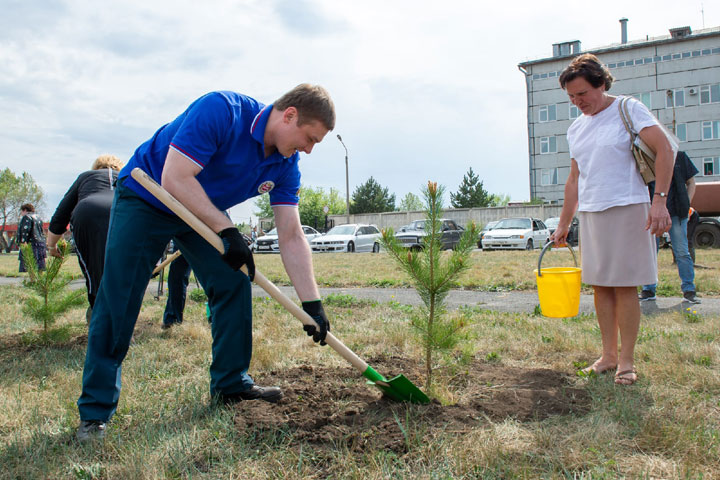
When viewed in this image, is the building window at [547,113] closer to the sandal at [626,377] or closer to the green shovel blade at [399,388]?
the sandal at [626,377]

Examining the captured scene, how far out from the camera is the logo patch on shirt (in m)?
2.50

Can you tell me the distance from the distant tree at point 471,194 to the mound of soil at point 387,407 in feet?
158

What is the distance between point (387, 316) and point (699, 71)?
4154 centimetres

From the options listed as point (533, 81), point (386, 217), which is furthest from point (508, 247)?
point (533, 81)

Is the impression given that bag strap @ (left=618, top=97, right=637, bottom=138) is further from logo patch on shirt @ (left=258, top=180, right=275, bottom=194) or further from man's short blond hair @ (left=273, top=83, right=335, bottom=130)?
logo patch on shirt @ (left=258, top=180, right=275, bottom=194)

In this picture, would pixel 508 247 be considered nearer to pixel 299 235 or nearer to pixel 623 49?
pixel 299 235

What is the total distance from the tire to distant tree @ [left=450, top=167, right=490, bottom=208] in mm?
36276

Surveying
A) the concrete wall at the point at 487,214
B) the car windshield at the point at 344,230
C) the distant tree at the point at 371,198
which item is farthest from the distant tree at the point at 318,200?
the car windshield at the point at 344,230

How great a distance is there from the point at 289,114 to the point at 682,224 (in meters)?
5.36

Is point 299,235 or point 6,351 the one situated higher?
point 299,235

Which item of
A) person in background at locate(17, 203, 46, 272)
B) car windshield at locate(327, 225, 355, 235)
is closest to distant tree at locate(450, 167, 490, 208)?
car windshield at locate(327, 225, 355, 235)

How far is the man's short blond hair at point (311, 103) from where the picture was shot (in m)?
2.15

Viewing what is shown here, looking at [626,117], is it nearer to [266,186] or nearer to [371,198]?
Result: [266,186]

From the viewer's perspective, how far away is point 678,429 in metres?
1.97
